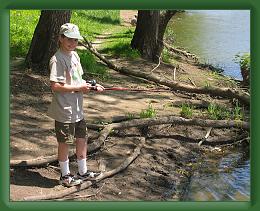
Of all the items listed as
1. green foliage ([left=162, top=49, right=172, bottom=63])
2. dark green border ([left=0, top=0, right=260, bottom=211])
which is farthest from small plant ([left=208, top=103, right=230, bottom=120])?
dark green border ([left=0, top=0, right=260, bottom=211])

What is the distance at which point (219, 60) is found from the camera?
14.0m

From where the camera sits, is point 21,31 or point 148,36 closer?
point 21,31

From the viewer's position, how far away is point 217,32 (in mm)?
19484

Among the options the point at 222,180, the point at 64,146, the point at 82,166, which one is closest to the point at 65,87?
the point at 64,146

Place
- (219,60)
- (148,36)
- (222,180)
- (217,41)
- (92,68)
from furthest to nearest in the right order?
(217,41), (219,60), (148,36), (92,68), (222,180)

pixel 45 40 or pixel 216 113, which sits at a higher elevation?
pixel 45 40

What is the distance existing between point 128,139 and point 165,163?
0.55m

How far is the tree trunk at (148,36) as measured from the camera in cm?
1133

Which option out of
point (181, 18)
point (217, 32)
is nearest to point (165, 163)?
point (217, 32)

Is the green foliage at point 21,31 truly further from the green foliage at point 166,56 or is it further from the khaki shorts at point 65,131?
the khaki shorts at point 65,131

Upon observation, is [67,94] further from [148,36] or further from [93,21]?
[93,21]
